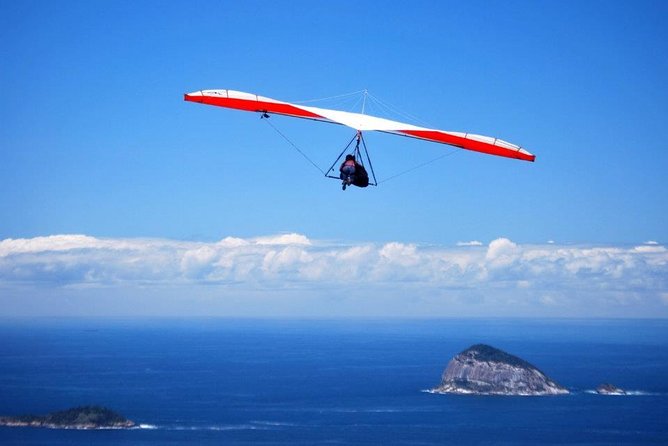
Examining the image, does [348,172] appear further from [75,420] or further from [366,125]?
[75,420]

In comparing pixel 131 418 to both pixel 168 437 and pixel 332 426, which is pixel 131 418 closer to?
pixel 168 437

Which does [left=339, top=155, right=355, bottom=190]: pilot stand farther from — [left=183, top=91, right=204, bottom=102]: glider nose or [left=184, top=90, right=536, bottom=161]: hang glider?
[left=183, top=91, right=204, bottom=102]: glider nose

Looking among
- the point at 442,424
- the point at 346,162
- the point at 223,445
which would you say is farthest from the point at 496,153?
the point at 442,424

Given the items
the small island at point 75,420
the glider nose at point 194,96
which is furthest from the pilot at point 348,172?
the small island at point 75,420

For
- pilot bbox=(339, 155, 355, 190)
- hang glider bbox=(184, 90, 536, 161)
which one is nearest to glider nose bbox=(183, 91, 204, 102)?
hang glider bbox=(184, 90, 536, 161)

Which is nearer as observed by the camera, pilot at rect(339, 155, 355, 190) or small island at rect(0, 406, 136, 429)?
pilot at rect(339, 155, 355, 190)
